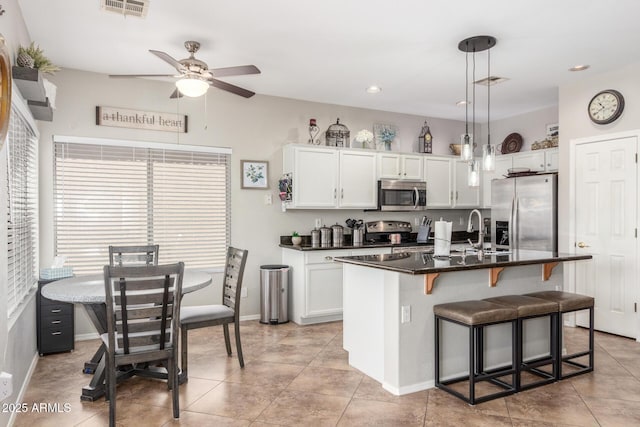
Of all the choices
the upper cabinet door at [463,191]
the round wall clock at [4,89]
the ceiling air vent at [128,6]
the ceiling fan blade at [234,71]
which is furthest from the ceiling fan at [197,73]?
the upper cabinet door at [463,191]

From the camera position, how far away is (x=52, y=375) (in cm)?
334

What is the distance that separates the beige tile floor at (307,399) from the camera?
261 centimetres

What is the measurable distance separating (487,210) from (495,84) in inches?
96.3

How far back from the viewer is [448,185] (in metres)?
6.13

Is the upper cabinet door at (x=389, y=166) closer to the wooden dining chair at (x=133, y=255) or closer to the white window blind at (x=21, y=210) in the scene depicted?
the wooden dining chair at (x=133, y=255)

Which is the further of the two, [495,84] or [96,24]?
[495,84]

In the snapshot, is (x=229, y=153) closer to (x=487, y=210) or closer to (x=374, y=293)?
(x=374, y=293)

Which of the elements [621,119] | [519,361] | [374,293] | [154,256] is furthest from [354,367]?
[621,119]

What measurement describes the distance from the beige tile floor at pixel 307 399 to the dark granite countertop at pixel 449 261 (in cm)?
89

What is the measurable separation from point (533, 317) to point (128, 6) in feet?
11.7

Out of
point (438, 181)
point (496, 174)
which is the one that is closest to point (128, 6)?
point (438, 181)

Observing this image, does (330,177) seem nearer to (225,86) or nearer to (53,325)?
(225,86)

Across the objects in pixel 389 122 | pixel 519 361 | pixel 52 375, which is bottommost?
pixel 52 375

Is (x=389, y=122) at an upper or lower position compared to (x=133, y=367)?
upper
